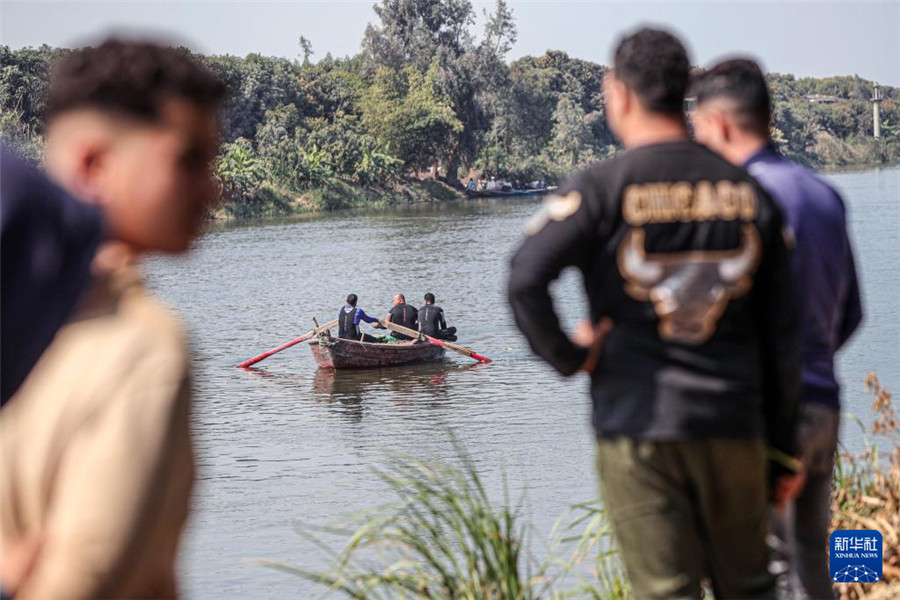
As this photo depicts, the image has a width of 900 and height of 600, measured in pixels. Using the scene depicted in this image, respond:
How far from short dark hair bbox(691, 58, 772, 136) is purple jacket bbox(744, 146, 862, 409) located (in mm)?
100

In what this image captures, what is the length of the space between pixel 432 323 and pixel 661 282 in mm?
20834

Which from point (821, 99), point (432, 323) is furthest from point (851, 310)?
point (821, 99)

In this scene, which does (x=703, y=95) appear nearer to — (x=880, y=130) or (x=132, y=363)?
(x=132, y=363)

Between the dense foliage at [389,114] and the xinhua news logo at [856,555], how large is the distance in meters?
64.9

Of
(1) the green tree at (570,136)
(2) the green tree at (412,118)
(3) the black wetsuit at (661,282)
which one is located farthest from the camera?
(1) the green tree at (570,136)

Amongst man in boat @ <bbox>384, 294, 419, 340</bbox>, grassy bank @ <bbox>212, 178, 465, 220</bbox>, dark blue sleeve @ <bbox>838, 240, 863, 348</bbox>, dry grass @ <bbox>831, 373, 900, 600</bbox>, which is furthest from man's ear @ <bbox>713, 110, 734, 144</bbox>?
grassy bank @ <bbox>212, 178, 465, 220</bbox>

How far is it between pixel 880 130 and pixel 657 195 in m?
176

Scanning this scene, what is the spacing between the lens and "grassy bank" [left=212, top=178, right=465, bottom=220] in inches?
2926

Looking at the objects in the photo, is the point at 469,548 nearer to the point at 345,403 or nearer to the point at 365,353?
the point at 345,403

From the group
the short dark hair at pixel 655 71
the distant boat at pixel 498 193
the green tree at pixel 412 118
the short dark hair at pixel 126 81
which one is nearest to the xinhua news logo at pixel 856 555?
the short dark hair at pixel 655 71

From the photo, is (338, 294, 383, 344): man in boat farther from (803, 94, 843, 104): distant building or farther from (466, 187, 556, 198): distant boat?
(803, 94, 843, 104): distant building

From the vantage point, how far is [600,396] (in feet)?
10.7

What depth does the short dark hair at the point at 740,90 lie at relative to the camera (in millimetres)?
3871

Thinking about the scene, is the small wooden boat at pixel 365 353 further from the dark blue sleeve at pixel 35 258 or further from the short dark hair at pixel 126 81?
the dark blue sleeve at pixel 35 258
